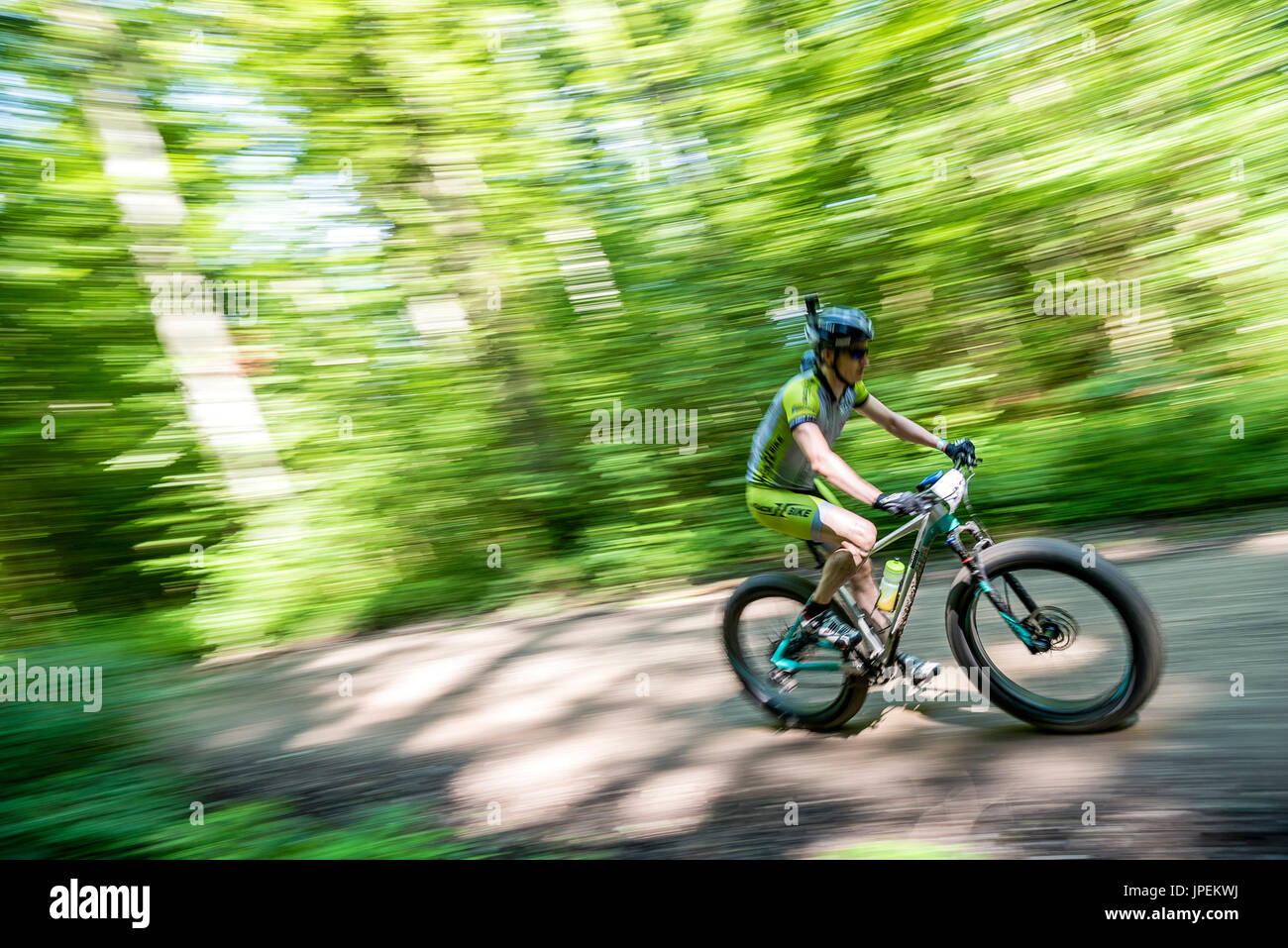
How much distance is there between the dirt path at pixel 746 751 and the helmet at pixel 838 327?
191 cm

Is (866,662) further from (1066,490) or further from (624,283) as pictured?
(624,283)

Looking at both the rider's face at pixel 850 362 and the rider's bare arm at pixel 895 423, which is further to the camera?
the rider's bare arm at pixel 895 423

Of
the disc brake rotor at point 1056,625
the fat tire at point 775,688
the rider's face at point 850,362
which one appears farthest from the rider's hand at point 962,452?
the fat tire at point 775,688

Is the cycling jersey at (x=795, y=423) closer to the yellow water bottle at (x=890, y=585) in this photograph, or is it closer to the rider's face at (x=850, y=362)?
the rider's face at (x=850, y=362)

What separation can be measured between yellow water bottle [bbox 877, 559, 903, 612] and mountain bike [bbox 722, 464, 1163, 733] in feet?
0.07

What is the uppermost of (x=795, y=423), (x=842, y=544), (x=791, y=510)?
(x=795, y=423)

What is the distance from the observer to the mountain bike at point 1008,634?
3.25 metres

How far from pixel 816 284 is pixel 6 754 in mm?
6415

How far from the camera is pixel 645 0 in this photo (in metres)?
7.30

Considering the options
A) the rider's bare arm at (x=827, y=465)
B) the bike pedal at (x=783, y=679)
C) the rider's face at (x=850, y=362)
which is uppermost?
the rider's face at (x=850, y=362)

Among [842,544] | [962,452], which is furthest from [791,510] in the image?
[962,452]

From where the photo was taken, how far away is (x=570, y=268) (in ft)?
24.7

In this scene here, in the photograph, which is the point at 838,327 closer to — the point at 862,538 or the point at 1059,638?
the point at 862,538

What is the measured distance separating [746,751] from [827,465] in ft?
4.90
